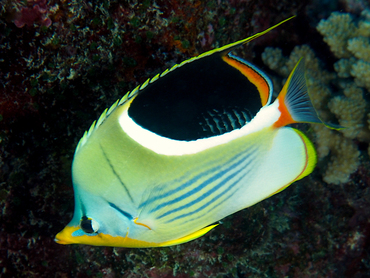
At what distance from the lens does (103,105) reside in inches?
79.7

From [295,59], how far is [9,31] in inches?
118

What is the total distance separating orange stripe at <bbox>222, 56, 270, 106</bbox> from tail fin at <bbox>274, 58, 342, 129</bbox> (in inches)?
2.9

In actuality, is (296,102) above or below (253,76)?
below

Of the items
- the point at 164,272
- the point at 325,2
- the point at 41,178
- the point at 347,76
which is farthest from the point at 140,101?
the point at 325,2

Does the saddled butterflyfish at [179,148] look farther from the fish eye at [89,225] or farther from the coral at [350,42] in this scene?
the coral at [350,42]

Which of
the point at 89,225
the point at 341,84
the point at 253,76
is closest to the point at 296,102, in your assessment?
the point at 253,76

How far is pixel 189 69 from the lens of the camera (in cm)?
115

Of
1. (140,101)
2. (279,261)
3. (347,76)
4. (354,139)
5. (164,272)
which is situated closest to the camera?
(140,101)

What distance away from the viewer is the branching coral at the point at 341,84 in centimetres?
288

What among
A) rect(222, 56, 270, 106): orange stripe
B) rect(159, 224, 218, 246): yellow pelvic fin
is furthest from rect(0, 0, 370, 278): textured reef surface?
rect(159, 224, 218, 246): yellow pelvic fin

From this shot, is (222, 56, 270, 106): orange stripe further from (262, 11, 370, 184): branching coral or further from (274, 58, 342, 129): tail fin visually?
(262, 11, 370, 184): branching coral

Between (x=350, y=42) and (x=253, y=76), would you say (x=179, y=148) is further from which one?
(x=350, y=42)

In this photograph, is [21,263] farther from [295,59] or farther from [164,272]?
[295,59]

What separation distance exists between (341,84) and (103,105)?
2.96 metres
